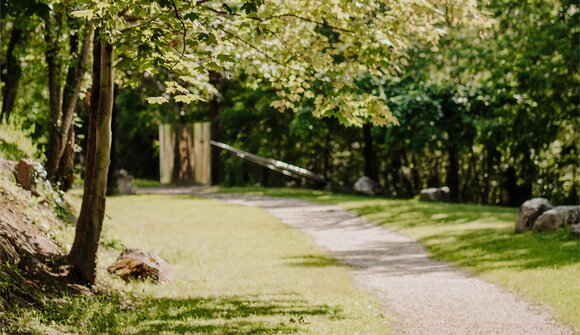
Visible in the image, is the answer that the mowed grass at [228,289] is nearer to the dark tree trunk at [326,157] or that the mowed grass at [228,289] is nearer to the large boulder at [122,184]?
the large boulder at [122,184]

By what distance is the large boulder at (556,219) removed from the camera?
14867mm

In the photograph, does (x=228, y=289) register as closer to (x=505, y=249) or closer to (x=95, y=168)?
(x=95, y=168)

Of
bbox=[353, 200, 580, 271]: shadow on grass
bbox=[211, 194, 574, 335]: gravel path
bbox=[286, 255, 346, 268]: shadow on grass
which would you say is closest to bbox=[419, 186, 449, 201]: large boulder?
bbox=[353, 200, 580, 271]: shadow on grass

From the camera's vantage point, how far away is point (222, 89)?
34.8 meters

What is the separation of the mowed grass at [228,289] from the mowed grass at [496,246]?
2.34 m

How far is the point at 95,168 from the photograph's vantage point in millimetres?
9062

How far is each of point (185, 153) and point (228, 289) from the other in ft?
60.3

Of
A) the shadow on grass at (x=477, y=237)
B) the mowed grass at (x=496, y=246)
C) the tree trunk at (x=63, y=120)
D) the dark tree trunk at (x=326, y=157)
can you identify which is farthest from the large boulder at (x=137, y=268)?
the dark tree trunk at (x=326, y=157)

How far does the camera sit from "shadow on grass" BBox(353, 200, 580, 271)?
41.9ft

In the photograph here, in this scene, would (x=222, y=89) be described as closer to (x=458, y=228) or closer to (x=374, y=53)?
(x=458, y=228)

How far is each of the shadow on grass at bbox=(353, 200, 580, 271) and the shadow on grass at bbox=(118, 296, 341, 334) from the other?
4.24 meters

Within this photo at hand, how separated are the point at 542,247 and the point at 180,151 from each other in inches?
700

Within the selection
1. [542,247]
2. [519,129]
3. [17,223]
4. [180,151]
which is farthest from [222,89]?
[17,223]

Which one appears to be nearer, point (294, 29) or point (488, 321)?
point (488, 321)
